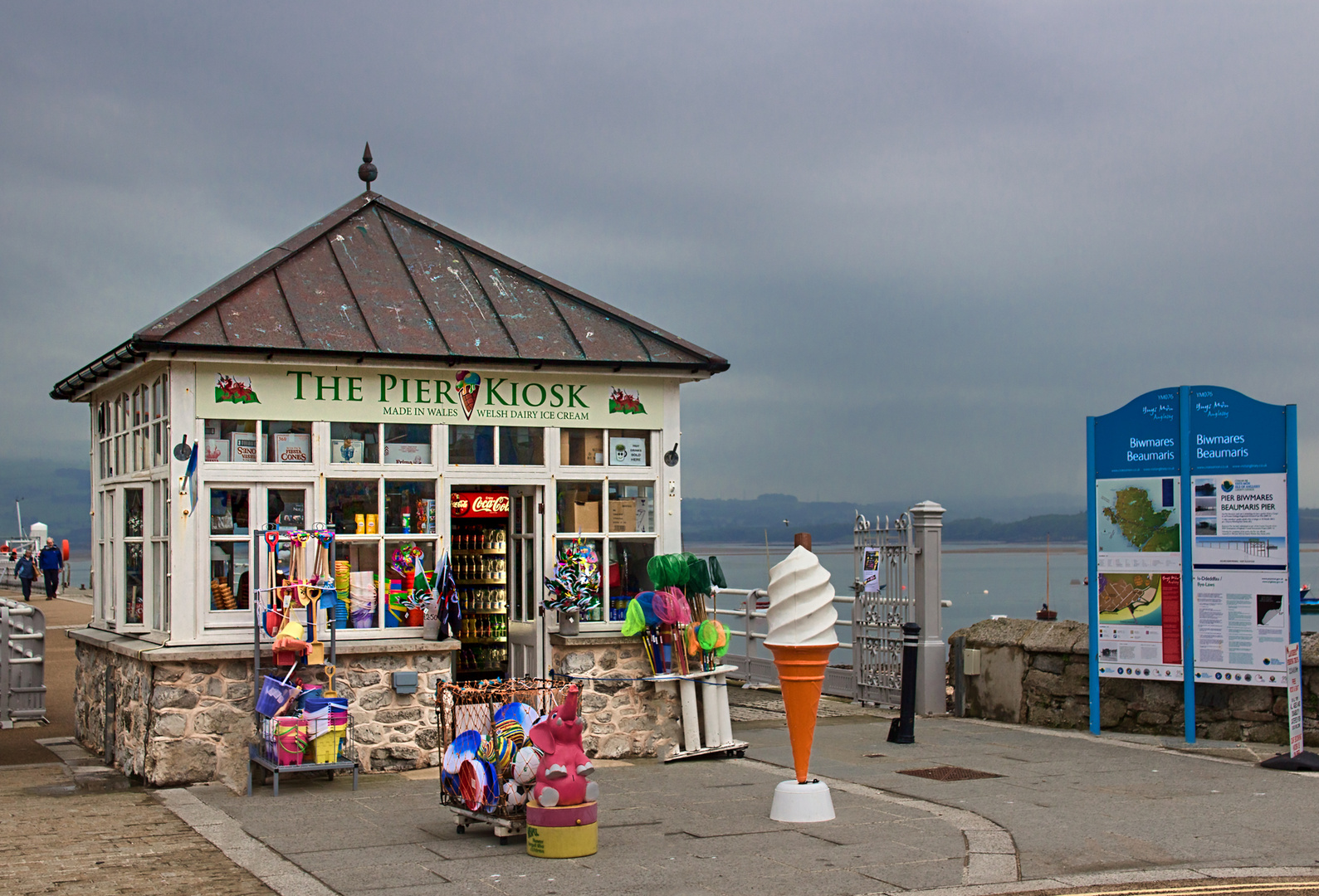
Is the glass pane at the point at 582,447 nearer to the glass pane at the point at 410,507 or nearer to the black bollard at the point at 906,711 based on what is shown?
the glass pane at the point at 410,507

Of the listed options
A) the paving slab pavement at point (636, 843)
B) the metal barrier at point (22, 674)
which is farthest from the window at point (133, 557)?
the metal barrier at point (22, 674)

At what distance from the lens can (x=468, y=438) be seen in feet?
37.3

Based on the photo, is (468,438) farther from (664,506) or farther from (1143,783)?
(1143,783)

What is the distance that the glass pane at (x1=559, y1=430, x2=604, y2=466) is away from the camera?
11734 mm

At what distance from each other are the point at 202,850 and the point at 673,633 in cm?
459

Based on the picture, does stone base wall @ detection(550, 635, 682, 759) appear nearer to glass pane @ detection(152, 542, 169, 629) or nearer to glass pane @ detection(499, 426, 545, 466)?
glass pane @ detection(499, 426, 545, 466)

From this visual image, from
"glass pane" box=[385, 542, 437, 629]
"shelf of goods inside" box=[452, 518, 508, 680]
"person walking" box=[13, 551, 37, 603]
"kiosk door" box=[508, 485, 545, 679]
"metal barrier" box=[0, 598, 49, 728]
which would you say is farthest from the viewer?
"person walking" box=[13, 551, 37, 603]

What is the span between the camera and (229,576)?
10438 mm

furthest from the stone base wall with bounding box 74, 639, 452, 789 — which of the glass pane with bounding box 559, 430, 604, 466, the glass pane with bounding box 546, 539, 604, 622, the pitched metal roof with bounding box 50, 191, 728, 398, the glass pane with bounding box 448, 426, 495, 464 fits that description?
the pitched metal roof with bounding box 50, 191, 728, 398

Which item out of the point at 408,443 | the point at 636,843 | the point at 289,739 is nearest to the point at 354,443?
the point at 408,443

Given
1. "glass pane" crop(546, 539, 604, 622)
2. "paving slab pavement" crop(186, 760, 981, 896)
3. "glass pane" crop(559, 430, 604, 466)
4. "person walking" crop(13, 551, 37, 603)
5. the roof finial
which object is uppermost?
the roof finial

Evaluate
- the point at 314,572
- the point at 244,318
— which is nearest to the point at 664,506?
→ the point at 314,572

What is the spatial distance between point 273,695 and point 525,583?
291 centimetres

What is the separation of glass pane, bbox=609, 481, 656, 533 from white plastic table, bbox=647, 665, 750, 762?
4.58 feet
